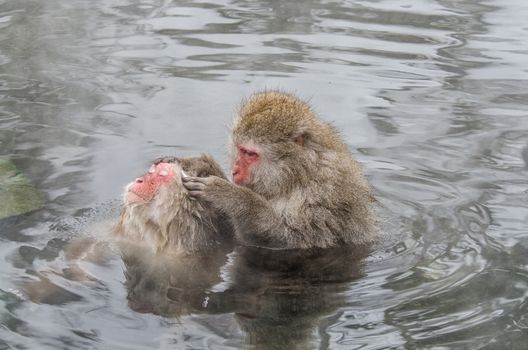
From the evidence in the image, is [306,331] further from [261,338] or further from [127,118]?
[127,118]

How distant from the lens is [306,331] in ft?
13.5

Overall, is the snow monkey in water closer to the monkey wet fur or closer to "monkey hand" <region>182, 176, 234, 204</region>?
the monkey wet fur

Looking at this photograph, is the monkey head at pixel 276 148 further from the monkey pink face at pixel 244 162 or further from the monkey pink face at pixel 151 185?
the monkey pink face at pixel 151 185

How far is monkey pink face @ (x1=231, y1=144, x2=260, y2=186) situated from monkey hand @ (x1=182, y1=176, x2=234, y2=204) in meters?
0.27

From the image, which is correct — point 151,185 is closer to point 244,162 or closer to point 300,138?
point 244,162

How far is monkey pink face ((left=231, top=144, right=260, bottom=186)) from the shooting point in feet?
16.4

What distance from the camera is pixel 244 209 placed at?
4.80m

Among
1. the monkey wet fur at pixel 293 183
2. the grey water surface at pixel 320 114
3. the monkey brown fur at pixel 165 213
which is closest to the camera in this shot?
the grey water surface at pixel 320 114

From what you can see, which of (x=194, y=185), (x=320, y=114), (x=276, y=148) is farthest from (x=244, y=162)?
(x=320, y=114)

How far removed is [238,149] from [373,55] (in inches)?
128

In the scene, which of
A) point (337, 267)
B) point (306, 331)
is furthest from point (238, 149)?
point (306, 331)

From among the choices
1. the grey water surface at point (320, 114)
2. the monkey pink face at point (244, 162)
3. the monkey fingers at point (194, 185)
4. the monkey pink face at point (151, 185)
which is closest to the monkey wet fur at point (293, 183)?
the monkey pink face at point (244, 162)

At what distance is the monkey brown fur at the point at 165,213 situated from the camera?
15.3 feet

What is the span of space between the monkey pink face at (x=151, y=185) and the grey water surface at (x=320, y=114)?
35cm
